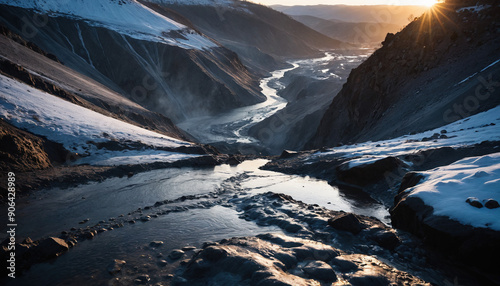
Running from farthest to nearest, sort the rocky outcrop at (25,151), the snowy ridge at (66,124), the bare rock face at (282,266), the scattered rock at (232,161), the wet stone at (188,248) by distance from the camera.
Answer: the scattered rock at (232,161) → the snowy ridge at (66,124) → the rocky outcrop at (25,151) → the wet stone at (188,248) → the bare rock face at (282,266)

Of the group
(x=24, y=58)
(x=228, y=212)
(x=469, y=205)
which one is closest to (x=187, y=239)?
(x=228, y=212)

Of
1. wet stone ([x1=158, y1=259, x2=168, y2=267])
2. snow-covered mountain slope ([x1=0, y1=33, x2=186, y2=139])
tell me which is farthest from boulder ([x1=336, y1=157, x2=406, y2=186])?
snow-covered mountain slope ([x1=0, y1=33, x2=186, y2=139])

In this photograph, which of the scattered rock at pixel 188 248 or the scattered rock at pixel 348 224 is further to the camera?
the scattered rock at pixel 348 224

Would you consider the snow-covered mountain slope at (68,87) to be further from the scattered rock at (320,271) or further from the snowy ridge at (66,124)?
the scattered rock at (320,271)

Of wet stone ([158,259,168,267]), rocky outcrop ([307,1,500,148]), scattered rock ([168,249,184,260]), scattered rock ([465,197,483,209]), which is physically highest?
rocky outcrop ([307,1,500,148])

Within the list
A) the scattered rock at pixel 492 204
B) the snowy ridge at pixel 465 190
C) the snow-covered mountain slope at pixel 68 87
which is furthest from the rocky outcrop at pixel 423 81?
the snow-covered mountain slope at pixel 68 87

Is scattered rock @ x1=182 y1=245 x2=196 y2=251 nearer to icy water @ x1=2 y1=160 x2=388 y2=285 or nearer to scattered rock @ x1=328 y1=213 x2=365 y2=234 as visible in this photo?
icy water @ x1=2 y1=160 x2=388 y2=285

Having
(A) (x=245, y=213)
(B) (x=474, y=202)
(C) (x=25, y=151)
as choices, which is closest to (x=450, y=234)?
(B) (x=474, y=202)
